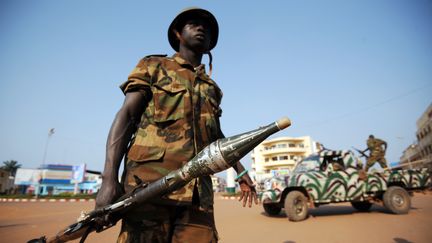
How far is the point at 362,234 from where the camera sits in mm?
4230

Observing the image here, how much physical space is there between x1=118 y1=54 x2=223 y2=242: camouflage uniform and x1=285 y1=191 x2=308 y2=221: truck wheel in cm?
521

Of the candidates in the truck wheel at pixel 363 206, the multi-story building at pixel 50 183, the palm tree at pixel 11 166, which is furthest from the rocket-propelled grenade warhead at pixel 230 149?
the palm tree at pixel 11 166

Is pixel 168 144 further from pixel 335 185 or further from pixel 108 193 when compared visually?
pixel 335 185

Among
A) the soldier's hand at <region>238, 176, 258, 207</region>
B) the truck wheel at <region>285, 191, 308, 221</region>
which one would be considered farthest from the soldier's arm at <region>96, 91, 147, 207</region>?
the truck wheel at <region>285, 191, 308, 221</region>

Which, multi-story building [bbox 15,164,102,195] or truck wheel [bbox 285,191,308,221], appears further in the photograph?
multi-story building [bbox 15,164,102,195]

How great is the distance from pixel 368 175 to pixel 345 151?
96 centimetres

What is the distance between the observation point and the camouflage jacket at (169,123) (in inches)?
56.8

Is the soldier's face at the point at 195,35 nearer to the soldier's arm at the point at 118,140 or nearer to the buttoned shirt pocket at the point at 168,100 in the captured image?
the buttoned shirt pocket at the point at 168,100

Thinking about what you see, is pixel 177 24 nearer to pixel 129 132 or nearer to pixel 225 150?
pixel 129 132

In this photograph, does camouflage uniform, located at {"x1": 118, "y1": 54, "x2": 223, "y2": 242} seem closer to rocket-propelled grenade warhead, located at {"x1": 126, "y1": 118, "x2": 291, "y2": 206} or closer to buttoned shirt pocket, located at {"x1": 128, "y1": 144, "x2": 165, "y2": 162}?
buttoned shirt pocket, located at {"x1": 128, "y1": 144, "x2": 165, "y2": 162}

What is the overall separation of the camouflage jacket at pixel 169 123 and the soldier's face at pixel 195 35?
19 centimetres

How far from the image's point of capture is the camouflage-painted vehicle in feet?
21.0

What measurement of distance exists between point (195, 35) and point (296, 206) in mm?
5811

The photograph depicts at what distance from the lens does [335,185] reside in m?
6.75
